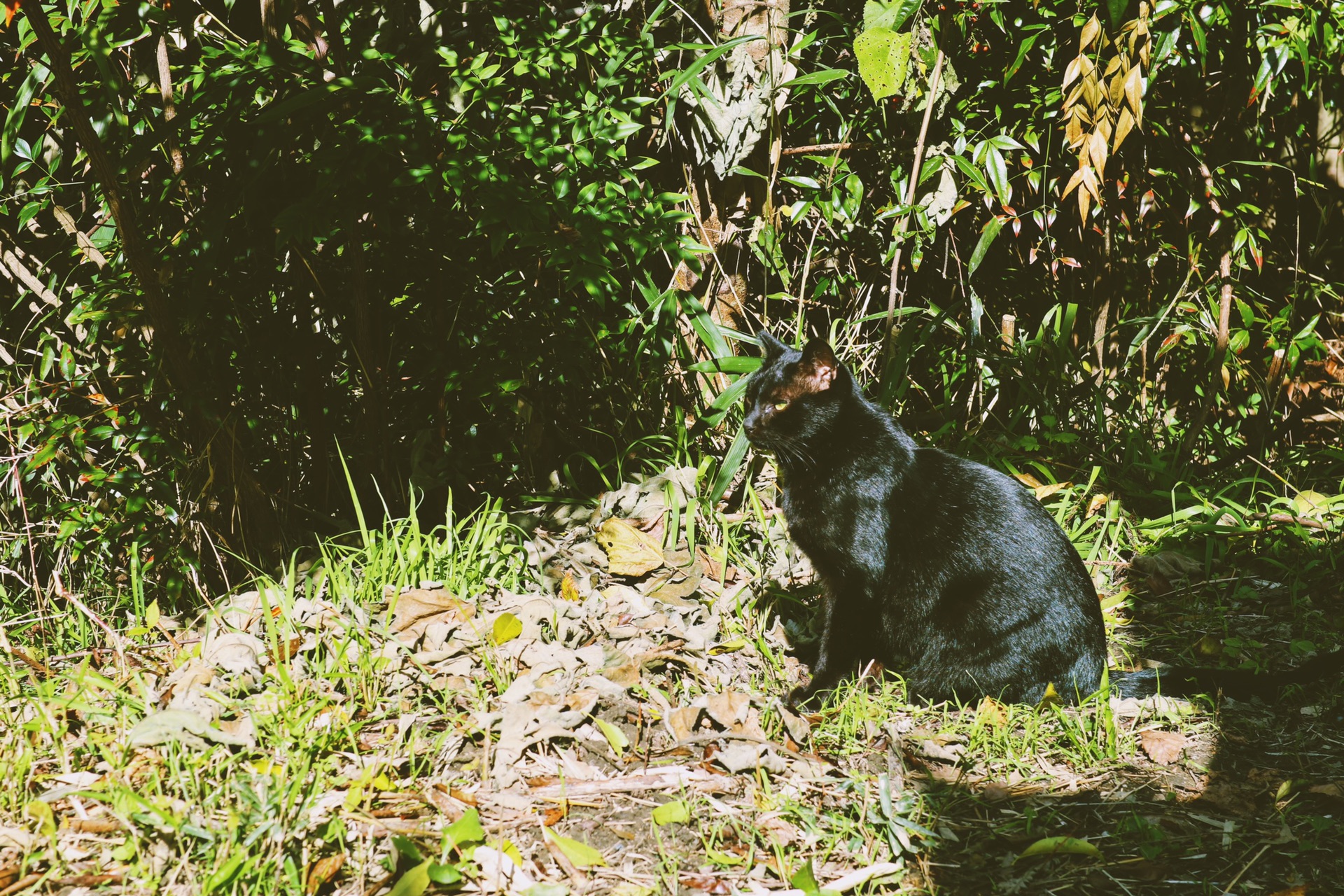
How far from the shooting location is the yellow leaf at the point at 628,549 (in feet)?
10.1

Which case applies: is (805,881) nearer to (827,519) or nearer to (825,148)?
(827,519)

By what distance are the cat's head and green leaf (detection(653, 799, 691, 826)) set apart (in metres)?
1.24

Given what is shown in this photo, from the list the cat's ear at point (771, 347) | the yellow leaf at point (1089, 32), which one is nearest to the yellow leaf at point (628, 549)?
the cat's ear at point (771, 347)

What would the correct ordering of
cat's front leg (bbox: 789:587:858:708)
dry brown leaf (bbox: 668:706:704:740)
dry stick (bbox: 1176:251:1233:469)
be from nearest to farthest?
1. dry brown leaf (bbox: 668:706:704:740)
2. cat's front leg (bbox: 789:587:858:708)
3. dry stick (bbox: 1176:251:1233:469)

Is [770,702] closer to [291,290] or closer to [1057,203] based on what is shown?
[291,290]

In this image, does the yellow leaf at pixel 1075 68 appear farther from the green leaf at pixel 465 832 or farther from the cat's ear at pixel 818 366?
the green leaf at pixel 465 832

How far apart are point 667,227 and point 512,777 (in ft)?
6.00

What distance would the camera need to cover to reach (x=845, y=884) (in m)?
1.79

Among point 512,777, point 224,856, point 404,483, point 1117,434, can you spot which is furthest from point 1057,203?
point 224,856

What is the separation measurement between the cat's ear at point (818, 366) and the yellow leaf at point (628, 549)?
2.59ft

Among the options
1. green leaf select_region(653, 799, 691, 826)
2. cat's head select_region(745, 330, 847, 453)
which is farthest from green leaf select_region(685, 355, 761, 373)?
green leaf select_region(653, 799, 691, 826)

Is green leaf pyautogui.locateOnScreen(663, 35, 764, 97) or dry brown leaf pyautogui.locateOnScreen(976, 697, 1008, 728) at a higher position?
green leaf pyautogui.locateOnScreen(663, 35, 764, 97)

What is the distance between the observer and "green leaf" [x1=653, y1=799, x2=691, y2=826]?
75.0 inches

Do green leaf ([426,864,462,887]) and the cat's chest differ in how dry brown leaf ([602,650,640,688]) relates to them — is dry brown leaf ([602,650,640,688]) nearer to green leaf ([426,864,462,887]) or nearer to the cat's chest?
the cat's chest
